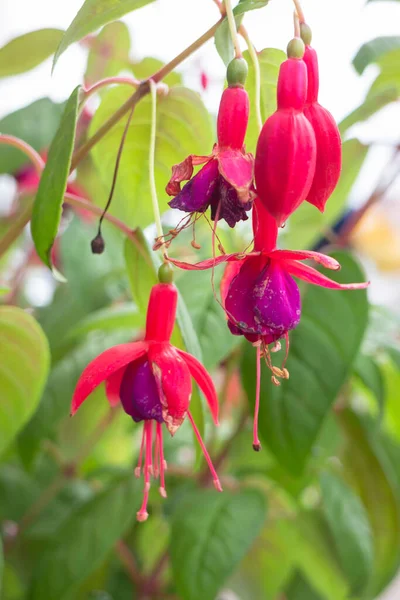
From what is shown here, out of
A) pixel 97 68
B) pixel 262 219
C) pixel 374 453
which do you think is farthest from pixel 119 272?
pixel 262 219

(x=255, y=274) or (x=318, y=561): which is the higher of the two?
(x=255, y=274)

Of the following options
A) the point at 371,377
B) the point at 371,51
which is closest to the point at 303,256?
Result: the point at 371,51

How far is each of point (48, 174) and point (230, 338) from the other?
0.23 metres

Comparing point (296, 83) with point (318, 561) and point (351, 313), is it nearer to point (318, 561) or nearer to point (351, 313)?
point (351, 313)

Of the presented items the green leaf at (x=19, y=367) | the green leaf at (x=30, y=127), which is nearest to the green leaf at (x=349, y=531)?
the green leaf at (x=19, y=367)

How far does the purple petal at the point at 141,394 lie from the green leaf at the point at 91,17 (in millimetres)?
159

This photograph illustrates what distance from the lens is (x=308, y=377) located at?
0.59 meters

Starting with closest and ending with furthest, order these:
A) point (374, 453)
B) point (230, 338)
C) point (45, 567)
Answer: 1. point (230, 338)
2. point (45, 567)
3. point (374, 453)

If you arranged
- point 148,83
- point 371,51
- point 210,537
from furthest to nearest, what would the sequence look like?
point 210,537 < point 371,51 < point 148,83

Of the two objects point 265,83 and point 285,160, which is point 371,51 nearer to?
point 265,83

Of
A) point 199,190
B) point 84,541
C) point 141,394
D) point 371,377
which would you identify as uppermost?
point 199,190

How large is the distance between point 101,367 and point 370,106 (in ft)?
1.11

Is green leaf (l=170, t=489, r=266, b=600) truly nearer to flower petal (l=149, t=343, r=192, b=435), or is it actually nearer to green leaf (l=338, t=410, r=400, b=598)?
green leaf (l=338, t=410, r=400, b=598)

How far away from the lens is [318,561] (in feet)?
2.65
